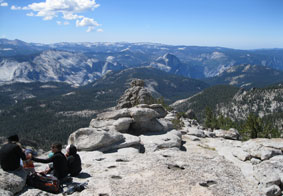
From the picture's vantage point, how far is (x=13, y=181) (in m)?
18.4

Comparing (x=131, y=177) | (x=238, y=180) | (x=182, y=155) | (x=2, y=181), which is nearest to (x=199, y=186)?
(x=238, y=180)

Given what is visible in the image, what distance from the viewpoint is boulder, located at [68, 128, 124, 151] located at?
105ft

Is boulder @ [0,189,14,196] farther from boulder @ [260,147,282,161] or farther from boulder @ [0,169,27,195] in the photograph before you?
boulder @ [260,147,282,161]

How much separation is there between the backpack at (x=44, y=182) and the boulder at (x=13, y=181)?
565 mm

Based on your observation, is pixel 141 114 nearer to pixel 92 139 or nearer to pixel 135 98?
pixel 92 139

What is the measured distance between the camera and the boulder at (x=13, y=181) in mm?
17867

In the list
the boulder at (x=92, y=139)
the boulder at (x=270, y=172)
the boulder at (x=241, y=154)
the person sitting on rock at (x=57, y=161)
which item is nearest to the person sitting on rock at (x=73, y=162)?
the person sitting on rock at (x=57, y=161)

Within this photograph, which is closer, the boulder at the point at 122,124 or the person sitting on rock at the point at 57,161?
the person sitting on rock at the point at 57,161

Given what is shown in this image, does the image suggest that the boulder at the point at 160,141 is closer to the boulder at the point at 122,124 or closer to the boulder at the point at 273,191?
the boulder at the point at 122,124

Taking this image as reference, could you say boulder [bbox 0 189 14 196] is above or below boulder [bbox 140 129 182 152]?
above

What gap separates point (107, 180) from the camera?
22453mm

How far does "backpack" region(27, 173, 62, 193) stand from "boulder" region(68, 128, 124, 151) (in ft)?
39.4

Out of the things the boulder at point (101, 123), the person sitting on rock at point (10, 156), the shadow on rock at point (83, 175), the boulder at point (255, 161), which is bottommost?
the boulder at point (255, 161)

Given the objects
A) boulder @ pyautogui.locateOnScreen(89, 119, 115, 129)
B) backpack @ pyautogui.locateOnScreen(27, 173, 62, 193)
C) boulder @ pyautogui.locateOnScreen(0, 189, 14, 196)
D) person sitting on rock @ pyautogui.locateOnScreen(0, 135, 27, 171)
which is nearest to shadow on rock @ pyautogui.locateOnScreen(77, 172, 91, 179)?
backpack @ pyautogui.locateOnScreen(27, 173, 62, 193)
